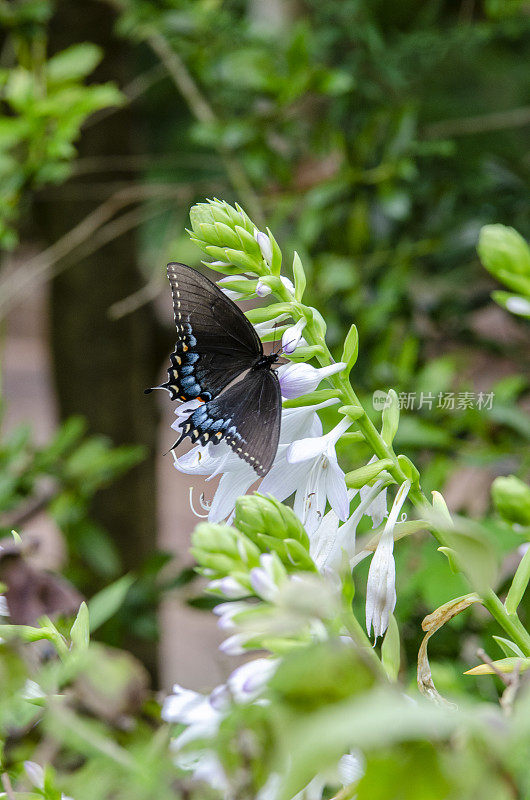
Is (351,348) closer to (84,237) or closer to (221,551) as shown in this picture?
(221,551)

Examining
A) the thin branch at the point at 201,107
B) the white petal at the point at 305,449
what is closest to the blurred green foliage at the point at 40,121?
the thin branch at the point at 201,107

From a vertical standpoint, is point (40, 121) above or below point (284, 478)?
above

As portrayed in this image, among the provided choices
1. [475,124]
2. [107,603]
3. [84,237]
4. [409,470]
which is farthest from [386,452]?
[475,124]

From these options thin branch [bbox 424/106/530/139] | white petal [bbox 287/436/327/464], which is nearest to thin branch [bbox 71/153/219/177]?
thin branch [bbox 424/106/530/139]

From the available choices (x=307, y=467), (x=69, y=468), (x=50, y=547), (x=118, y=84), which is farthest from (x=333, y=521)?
(x=50, y=547)

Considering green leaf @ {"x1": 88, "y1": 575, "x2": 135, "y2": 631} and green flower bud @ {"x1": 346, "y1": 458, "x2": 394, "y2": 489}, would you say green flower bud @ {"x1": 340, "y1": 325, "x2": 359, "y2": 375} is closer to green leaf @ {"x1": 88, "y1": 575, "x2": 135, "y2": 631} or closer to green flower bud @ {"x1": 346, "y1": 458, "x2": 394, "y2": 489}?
green flower bud @ {"x1": 346, "y1": 458, "x2": 394, "y2": 489}

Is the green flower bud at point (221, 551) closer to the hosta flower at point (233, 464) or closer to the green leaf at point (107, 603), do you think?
the hosta flower at point (233, 464)
